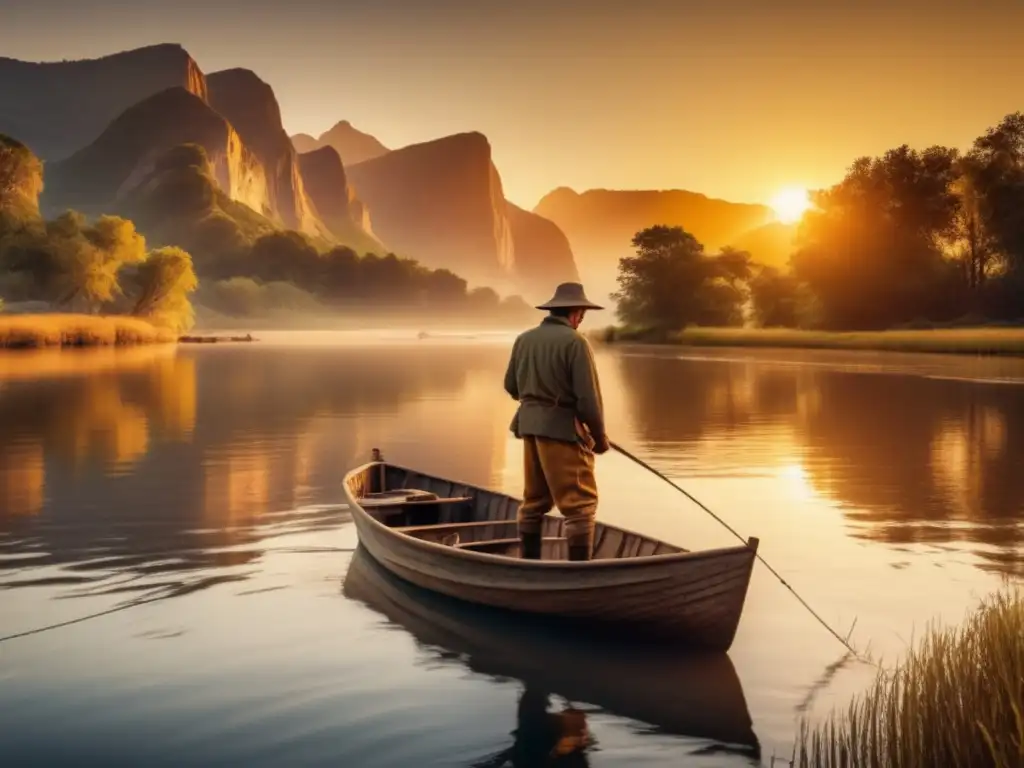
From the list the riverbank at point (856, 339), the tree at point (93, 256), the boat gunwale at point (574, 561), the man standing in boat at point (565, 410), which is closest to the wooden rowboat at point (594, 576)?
the boat gunwale at point (574, 561)

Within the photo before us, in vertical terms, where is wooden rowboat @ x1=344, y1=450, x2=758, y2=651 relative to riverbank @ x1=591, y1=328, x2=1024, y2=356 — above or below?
below

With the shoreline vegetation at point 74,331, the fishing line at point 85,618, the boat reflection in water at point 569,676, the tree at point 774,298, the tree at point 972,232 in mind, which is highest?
the tree at point 972,232

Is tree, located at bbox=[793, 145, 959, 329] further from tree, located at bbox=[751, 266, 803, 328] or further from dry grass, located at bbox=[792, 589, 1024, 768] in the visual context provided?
dry grass, located at bbox=[792, 589, 1024, 768]

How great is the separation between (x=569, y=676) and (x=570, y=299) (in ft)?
13.0

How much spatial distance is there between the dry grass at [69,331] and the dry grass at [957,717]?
81.1 m

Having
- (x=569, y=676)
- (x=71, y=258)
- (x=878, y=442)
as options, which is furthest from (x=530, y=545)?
(x=71, y=258)

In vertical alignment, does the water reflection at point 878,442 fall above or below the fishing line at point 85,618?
above

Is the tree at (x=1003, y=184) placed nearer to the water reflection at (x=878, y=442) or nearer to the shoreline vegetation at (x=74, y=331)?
the water reflection at (x=878, y=442)

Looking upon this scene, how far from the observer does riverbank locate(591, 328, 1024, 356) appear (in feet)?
228

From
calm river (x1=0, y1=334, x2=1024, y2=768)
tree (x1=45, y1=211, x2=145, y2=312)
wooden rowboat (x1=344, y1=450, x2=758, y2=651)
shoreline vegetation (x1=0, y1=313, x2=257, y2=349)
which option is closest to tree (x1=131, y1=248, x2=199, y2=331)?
tree (x1=45, y1=211, x2=145, y2=312)

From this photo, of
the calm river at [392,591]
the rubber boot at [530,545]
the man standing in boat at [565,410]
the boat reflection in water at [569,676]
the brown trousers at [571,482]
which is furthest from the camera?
the rubber boot at [530,545]

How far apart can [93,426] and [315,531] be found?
18405mm

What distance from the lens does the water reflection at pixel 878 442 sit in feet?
58.7

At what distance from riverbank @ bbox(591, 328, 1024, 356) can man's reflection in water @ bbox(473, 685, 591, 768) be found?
2586 inches
